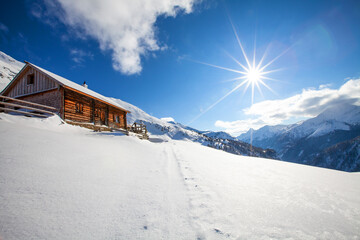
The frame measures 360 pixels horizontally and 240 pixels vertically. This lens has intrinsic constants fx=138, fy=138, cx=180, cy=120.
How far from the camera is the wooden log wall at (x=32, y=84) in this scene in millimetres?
12844

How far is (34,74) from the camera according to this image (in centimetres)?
1363

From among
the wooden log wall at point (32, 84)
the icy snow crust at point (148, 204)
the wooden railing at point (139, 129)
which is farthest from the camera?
the wooden railing at point (139, 129)

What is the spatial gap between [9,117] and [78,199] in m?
8.00

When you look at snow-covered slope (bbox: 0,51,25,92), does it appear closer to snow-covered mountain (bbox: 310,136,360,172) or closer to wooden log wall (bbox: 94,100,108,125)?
wooden log wall (bbox: 94,100,108,125)

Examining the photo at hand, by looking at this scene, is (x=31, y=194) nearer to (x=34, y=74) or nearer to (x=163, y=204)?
(x=163, y=204)

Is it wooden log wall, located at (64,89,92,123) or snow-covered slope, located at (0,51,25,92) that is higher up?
snow-covered slope, located at (0,51,25,92)

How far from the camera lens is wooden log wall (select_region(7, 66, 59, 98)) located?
1284 centimetres

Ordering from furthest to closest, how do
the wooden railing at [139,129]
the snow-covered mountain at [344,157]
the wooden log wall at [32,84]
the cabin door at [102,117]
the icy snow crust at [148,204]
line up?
1. the snow-covered mountain at [344,157]
2. the wooden railing at [139,129]
3. the cabin door at [102,117]
4. the wooden log wall at [32,84]
5. the icy snow crust at [148,204]

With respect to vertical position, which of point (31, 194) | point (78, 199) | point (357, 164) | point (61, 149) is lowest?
point (357, 164)

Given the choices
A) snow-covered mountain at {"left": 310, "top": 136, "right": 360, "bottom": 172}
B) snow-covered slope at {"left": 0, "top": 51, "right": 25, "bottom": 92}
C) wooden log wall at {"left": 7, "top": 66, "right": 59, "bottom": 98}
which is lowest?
snow-covered mountain at {"left": 310, "top": 136, "right": 360, "bottom": 172}

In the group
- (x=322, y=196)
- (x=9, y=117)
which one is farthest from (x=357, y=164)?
(x=9, y=117)

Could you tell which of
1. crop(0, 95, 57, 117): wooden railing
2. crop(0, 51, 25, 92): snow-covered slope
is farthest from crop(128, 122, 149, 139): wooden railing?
crop(0, 51, 25, 92): snow-covered slope

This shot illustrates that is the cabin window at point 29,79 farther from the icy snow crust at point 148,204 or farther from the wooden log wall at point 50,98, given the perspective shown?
the icy snow crust at point 148,204

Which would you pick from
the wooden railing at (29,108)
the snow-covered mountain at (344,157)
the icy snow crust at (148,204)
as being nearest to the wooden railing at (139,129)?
the wooden railing at (29,108)
